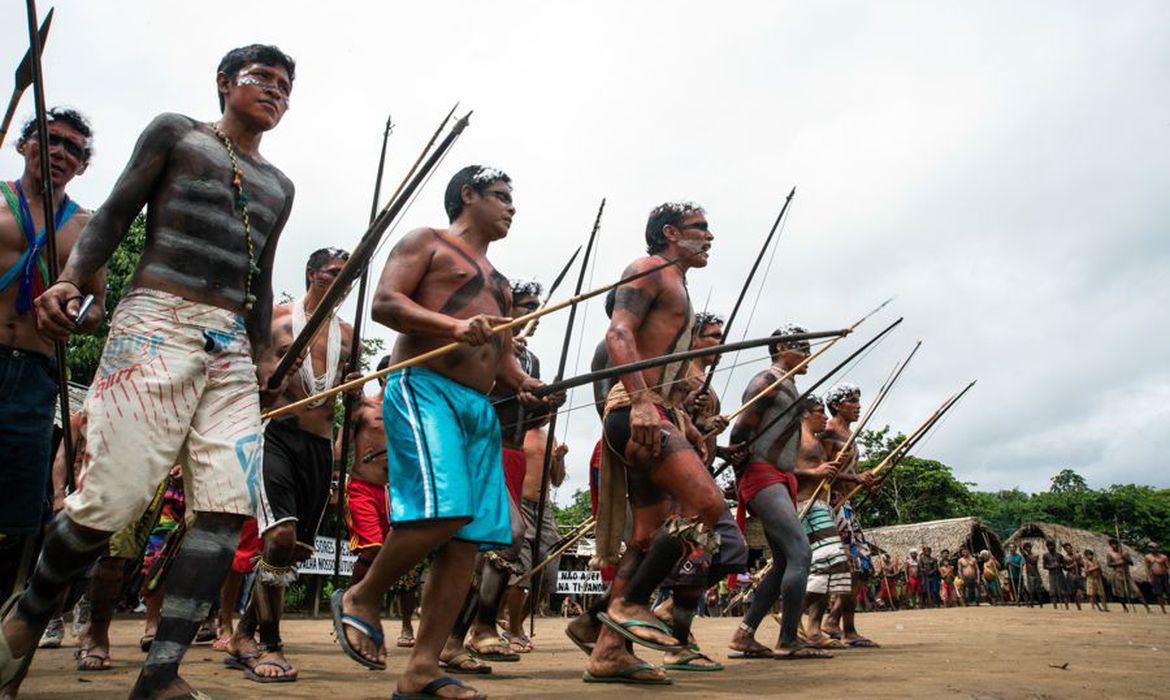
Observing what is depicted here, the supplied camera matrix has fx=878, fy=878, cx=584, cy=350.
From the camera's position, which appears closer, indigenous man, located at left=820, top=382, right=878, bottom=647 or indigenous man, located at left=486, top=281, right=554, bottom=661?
indigenous man, located at left=486, top=281, right=554, bottom=661

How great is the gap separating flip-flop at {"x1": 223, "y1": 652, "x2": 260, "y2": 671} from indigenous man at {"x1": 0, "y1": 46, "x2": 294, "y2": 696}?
1905 millimetres

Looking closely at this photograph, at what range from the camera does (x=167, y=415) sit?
2.85m

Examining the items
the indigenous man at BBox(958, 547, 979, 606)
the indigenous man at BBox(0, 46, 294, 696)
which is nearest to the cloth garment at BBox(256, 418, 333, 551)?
the indigenous man at BBox(0, 46, 294, 696)

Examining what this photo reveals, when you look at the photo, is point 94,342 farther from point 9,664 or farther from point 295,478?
point 9,664

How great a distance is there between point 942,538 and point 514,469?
33287 mm

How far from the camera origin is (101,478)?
272cm

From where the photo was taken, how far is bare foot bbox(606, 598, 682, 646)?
4113 millimetres

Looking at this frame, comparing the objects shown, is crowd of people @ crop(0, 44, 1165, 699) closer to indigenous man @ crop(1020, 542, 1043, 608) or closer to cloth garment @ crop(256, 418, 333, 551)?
cloth garment @ crop(256, 418, 333, 551)

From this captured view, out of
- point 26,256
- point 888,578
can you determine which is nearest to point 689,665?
point 26,256

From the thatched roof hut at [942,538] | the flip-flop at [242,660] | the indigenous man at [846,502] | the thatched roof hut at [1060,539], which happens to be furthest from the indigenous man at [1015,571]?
the flip-flop at [242,660]

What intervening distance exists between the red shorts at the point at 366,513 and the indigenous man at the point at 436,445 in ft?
8.61

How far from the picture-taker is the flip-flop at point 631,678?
4.05 m

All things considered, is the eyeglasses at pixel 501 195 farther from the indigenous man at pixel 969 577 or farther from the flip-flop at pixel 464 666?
the indigenous man at pixel 969 577

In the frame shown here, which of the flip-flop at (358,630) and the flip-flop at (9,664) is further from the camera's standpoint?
the flip-flop at (358,630)
